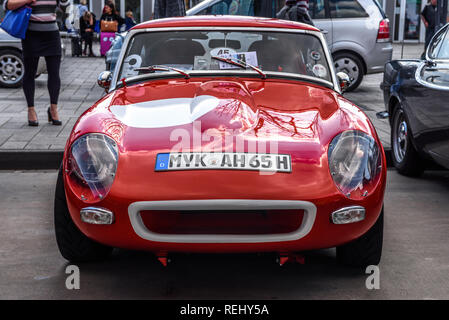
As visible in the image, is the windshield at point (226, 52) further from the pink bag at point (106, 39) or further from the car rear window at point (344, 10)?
the pink bag at point (106, 39)

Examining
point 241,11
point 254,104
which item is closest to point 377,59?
point 241,11

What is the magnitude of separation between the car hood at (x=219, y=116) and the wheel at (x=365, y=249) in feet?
1.67

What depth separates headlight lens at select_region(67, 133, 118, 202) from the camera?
3.61m

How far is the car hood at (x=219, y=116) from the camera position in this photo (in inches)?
145

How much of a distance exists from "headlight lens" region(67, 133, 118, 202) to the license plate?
0.25 meters

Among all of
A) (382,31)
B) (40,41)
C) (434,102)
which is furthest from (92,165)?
(382,31)

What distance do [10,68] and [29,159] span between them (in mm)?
5979

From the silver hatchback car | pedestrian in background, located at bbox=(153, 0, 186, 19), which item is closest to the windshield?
pedestrian in background, located at bbox=(153, 0, 186, 19)

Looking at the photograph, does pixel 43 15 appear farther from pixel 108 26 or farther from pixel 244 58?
pixel 108 26

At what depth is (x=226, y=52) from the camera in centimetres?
496

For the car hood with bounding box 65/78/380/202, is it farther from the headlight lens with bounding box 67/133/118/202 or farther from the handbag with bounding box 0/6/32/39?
the handbag with bounding box 0/6/32/39

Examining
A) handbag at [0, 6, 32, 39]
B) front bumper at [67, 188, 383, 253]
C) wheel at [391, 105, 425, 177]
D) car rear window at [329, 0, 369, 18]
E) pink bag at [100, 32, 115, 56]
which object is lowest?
pink bag at [100, 32, 115, 56]

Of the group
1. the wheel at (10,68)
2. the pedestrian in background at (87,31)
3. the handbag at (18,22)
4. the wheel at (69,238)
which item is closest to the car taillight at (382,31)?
the wheel at (10,68)
